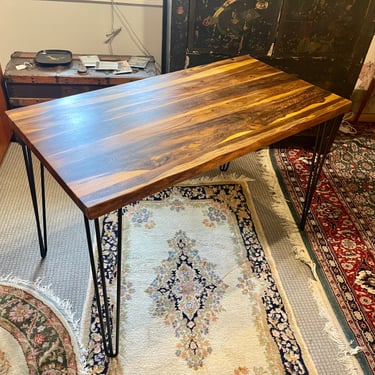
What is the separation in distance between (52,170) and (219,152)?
1.46 feet

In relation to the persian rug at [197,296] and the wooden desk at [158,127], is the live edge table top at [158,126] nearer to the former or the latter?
the wooden desk at [158,127]

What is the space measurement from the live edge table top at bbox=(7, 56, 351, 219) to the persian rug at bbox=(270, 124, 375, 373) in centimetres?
63

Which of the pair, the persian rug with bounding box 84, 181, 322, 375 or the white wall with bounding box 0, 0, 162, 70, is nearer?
the persian rug with bounding box 84, 181, 322, 375

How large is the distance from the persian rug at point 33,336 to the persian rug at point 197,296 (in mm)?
74

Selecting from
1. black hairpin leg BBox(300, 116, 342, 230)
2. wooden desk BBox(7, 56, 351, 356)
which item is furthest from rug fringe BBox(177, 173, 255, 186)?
wooden desk BBox(7, 56, 351, 356)

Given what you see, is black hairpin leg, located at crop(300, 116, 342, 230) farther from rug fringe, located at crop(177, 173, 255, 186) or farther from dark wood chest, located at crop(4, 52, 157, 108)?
dark wood chest, located at crop(4, 52, 157, 108)

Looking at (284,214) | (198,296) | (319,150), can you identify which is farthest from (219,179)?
(198,296)

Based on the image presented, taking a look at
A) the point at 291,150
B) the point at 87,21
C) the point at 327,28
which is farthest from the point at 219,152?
the point at 87,21

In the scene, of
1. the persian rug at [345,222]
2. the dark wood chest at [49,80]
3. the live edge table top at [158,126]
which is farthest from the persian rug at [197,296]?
the dark wood chest at [49,80]

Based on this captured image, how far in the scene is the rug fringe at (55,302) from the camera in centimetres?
123

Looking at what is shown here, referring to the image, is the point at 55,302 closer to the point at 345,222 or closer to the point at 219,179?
the point at 219,179

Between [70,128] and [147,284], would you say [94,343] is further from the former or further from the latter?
[70,128]

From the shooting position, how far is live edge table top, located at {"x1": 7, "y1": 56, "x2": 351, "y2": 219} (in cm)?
94

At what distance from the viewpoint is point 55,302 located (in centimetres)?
136
